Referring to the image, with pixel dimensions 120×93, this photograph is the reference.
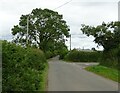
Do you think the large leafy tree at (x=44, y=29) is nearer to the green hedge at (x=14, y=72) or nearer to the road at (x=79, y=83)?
the road at (x=79, y=83)

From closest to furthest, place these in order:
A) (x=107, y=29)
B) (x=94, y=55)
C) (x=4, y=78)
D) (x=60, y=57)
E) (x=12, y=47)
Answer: (x=4, y=78) < (x=12, y=47) < (x=107, y=29) < (x=94, y=55) < (x=60, y=57)

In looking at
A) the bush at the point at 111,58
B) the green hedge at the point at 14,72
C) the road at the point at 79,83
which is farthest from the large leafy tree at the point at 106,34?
the green hedge at the point at 14,72

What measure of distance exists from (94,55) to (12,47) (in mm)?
66029

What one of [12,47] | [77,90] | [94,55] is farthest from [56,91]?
[94,55]

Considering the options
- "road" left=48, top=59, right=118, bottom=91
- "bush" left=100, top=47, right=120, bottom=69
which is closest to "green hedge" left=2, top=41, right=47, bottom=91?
"road" left=48, top=59, right=118, bottom=91

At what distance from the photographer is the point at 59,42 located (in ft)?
271

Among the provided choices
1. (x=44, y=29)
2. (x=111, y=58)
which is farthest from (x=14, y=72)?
(x=44, y=29)

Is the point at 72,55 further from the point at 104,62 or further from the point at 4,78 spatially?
the point at 4,78

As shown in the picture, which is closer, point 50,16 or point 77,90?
point 77,90

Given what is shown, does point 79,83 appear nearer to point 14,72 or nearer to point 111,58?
point 14,72

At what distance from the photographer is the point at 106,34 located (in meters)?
43.7

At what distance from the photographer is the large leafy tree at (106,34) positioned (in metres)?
42.8

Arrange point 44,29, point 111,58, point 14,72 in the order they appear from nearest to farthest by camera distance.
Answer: point 14,72 → point 111,58 → point 44,29

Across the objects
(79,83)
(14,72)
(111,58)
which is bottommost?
(79,83)
